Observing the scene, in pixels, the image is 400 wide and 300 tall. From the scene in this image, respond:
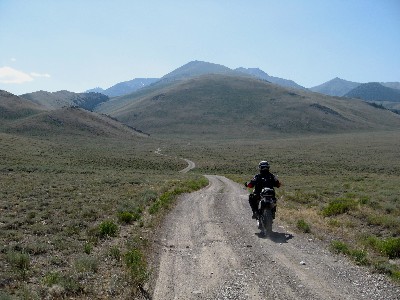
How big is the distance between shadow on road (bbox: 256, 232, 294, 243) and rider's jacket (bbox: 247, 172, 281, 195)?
1.74 metres

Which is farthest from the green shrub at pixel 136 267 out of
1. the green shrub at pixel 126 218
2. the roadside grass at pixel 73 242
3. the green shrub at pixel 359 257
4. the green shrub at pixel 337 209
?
the green shrub at pixel 337 209

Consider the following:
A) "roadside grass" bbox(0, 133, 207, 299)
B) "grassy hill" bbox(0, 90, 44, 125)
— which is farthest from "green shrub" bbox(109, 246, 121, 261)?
"grassy hill" bbox(0, 90, 44, 125)

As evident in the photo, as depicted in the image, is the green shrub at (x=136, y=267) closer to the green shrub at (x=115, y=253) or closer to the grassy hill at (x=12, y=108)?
the green shrub at (x=115, y=253)

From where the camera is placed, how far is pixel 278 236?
12797mm

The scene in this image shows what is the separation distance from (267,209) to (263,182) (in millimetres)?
1324

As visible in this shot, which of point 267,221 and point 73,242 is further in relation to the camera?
point 267,221

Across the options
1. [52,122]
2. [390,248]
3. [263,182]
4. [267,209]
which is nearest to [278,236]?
[267,209]

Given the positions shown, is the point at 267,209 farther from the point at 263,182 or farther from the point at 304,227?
the point at 304,227

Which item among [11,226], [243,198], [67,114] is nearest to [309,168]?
[243,198]

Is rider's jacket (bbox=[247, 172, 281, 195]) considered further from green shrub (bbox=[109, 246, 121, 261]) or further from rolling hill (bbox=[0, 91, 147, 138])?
rolling hill (bbox=[0, 91, 147, 138])

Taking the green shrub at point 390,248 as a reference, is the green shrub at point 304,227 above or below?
below

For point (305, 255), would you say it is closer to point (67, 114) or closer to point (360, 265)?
point (360, 265)

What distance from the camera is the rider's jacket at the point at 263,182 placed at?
46.1 feet

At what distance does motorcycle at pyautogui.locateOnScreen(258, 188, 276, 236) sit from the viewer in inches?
508
